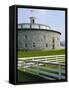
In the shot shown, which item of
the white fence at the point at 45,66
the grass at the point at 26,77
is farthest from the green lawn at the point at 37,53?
the grass at the point at 26,77

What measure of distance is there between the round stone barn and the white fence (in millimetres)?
107

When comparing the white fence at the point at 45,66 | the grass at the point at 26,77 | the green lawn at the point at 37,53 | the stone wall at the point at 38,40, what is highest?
the stone wall at the point at 38,40

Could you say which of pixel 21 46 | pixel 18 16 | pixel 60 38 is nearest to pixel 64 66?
pixel 60 38

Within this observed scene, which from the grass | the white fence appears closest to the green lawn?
the white fence

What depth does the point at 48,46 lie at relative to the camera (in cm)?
291

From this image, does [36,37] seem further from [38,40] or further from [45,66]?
[45,66]

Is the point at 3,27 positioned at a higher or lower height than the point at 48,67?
higher

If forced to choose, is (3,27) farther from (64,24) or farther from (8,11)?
(64,24)

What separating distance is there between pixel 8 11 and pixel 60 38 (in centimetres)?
58

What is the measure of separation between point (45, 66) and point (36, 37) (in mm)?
300

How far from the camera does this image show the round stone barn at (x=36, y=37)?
2.80 m

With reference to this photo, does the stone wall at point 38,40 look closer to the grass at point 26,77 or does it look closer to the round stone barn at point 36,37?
the round stone barn at point 36,37

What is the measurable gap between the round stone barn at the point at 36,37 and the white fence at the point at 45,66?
107 mm

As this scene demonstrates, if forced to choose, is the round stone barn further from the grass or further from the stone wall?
the grass
